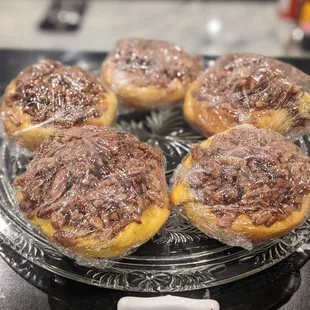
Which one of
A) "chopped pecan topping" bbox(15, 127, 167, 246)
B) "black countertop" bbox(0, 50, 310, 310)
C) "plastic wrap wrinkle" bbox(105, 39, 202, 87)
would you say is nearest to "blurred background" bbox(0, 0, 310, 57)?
"plastic wrap wrinkle" bbox(105, 39, 202, 87)

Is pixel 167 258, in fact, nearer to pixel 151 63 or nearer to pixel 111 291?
pixel 111 291

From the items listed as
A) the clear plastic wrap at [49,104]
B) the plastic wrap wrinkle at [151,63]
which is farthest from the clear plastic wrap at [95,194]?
the plastic wrap wrinkle at [151,63]

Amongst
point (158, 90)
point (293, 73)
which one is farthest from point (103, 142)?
point (293, 73)

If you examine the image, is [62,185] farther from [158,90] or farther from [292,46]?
[292,46]

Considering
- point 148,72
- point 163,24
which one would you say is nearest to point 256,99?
point 148,72

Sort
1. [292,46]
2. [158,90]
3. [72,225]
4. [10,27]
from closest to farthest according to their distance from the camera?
[72,225] → [158,90] → [292,46] → [10,27]

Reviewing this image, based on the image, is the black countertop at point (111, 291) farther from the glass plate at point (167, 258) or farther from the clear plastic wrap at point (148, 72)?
the clear plastic wrap at point (148, 72)
